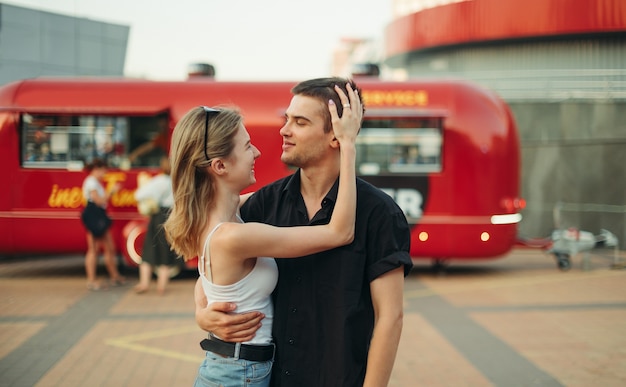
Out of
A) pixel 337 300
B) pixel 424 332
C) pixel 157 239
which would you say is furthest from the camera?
pixel 157 239

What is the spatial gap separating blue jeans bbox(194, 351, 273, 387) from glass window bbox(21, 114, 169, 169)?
30.0 feet

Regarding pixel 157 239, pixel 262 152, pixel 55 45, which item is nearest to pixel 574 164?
pixel 262 152

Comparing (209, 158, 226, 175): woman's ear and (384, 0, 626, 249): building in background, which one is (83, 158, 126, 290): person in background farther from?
(384, 0, 626, 249): building in background

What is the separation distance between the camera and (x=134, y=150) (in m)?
11.4

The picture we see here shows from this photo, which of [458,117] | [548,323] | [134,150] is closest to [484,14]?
[458,117]

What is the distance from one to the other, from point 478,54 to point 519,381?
1792 centimetres

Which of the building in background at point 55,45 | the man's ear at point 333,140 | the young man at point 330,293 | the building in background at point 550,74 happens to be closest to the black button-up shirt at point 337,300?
the young man at point 330,293

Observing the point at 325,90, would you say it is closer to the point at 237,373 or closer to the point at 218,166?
the point at 218,166

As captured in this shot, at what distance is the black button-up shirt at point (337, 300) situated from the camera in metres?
2.49

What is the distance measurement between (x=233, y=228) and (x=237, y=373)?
54 centimetres

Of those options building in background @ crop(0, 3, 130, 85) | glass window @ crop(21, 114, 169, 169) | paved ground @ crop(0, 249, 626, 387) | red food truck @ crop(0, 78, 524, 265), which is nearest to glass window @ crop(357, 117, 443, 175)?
red food truck @ crop(0, 78, 524, 265)

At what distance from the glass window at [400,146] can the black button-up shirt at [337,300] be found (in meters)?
8.67

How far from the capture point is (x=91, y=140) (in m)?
11.4

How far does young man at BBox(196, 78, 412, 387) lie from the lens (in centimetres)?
249
